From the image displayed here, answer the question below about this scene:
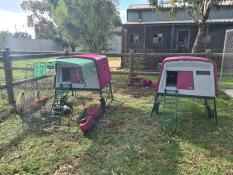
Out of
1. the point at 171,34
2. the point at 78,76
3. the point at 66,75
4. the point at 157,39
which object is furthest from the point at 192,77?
the point at 157,39

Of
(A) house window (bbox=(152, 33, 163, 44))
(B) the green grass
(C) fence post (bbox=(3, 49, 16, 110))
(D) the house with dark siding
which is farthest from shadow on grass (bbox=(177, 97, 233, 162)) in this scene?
(A) house window (bbox=(152, 33, 163, 44))

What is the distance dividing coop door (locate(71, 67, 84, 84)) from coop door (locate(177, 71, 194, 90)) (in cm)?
252

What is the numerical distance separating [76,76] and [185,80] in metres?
2.81

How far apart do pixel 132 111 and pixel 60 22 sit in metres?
11.6

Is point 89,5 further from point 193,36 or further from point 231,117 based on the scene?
point 231,117

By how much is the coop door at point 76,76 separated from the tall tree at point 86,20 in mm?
9964

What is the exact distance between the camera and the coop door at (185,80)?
18.2 ft

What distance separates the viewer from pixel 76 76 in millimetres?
6375

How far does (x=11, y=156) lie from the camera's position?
428cm


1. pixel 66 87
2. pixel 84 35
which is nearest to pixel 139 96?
pixel 66 87

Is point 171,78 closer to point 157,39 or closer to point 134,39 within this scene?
point 157,39

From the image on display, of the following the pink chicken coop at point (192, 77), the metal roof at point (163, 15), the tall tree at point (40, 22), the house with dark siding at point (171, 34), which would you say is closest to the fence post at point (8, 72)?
the pink chicken coop at point (192, 77)

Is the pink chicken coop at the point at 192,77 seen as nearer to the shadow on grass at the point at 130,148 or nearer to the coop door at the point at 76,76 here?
the shadow on grass at the point at 130,148

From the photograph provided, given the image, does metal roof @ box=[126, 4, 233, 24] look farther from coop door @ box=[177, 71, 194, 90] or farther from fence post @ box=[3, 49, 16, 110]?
coop door @ box=[177, 71, 194, 90]
